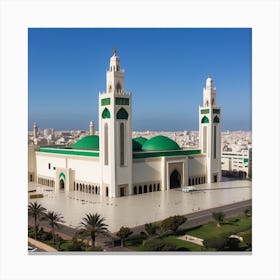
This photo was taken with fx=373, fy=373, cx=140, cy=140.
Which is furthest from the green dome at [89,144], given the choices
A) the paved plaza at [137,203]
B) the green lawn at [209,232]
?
the green lawn at [209,232]

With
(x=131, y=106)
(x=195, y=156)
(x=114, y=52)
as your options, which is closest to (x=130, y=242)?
(x=131, y=106)

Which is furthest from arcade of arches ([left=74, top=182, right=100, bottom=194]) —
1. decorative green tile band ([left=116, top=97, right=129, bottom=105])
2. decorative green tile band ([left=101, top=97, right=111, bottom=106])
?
decorative green tile band ([left=116, top=97, right=129, bottom=105])

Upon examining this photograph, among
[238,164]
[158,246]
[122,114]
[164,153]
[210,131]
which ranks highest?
[122,114]

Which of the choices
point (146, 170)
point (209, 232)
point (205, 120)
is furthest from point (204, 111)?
point (209, 232)

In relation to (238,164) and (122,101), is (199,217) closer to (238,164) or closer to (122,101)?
(122,101)

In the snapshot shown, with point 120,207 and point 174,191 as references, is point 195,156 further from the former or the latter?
point 120,207

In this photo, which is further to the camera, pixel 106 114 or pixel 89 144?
pixel 89 144

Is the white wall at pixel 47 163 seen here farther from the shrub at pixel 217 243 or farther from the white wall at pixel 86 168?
the shrub at pixel 217 243
